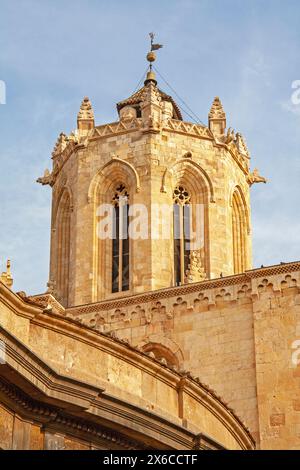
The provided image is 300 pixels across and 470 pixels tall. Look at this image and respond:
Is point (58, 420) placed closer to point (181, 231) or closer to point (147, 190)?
point (181, 231)

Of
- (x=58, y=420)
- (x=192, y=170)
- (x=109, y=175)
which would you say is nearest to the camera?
(x=58, y=420)

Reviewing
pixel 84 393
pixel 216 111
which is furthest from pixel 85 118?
pixel 84 393

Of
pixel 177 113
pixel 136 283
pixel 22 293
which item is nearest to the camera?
pixel 22 293

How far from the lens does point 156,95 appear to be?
111 ft

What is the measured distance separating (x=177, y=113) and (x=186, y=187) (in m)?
4.48

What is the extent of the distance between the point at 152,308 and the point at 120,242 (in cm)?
324

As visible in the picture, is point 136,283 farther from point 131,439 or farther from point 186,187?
point 131,439

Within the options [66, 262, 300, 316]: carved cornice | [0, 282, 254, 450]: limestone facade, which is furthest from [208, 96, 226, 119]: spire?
[0, 282, 254, 450]: limestone facade

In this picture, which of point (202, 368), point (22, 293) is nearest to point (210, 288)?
point (202, 368)

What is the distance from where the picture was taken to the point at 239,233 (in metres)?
32.4

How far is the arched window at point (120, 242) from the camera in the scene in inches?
1216

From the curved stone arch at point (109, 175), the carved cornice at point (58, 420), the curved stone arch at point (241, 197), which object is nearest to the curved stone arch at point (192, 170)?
the curved stone arch at point (241, 197)

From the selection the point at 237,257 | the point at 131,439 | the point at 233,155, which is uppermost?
the point at 233,155

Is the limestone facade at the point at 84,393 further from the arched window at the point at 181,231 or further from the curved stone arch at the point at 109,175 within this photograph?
the curved stone arch at the point at 109,175
